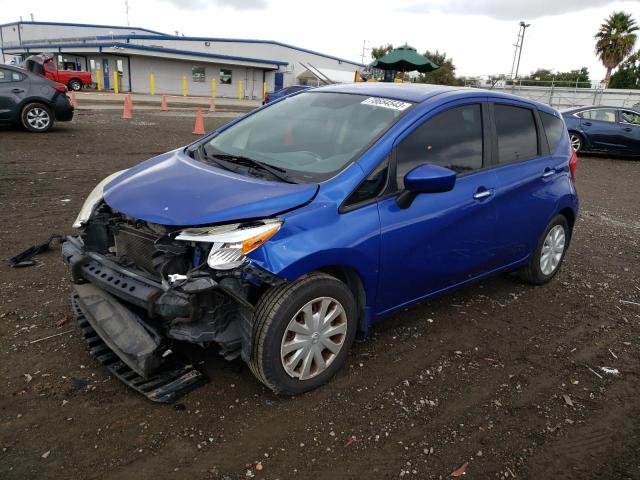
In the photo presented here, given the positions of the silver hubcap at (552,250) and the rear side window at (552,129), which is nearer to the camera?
the rear side window at (552,129)

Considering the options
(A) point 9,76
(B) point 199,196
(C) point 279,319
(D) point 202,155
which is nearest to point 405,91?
(D) point 202,155

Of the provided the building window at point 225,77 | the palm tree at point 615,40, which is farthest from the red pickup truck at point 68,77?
the palm tree at point 615,40

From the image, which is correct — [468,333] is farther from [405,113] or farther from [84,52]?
[84,52]

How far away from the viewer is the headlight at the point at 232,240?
257 centimetres

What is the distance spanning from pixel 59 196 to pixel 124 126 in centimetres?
837

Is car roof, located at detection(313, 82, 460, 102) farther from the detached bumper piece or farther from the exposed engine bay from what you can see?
the detached bumper piece

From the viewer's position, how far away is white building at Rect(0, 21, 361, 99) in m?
40.9

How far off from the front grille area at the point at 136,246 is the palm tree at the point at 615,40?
49.7 metres

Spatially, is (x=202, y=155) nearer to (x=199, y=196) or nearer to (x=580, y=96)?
(x=199, y=196)

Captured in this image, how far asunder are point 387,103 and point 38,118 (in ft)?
34.9

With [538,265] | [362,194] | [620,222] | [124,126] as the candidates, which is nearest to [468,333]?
[538,265]

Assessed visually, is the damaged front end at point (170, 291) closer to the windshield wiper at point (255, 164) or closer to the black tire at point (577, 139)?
the windshield wiper at point (255, 164)

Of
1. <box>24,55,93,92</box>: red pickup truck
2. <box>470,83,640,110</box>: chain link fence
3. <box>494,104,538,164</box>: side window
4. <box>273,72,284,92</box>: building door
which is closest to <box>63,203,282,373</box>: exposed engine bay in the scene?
<box>494,104,538,164</box>: side window

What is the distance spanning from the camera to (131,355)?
271 centimetres
